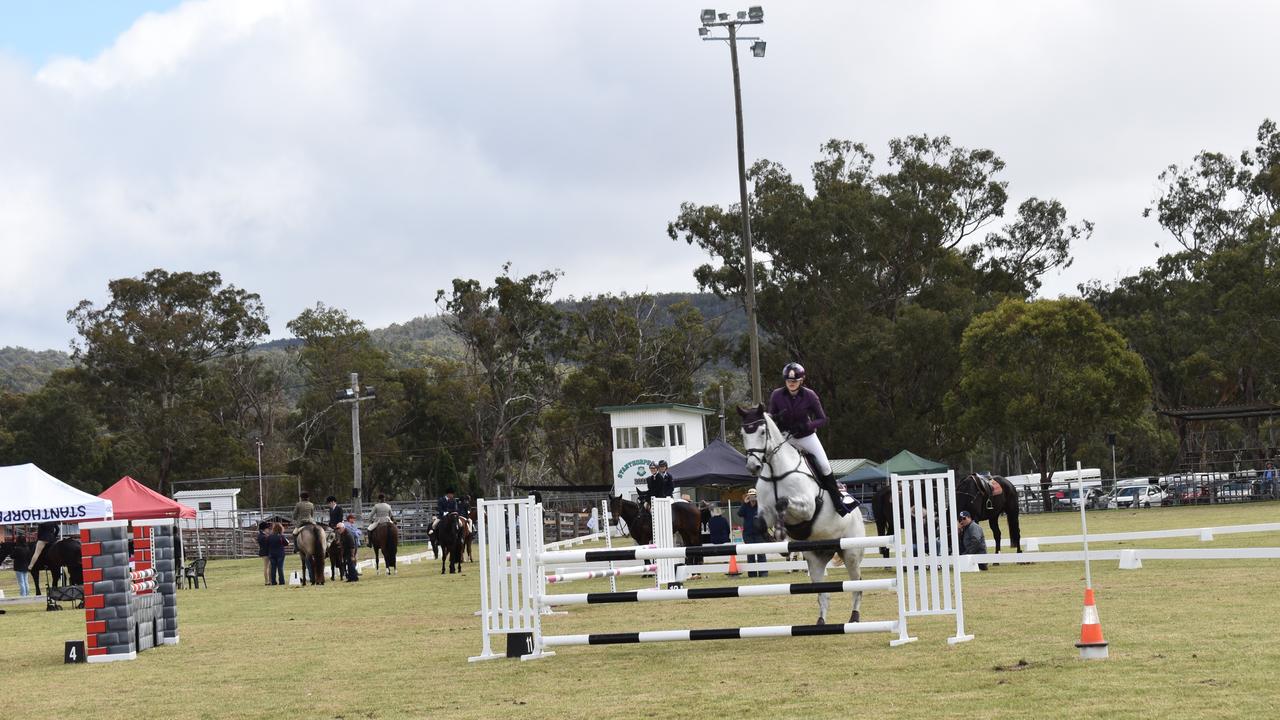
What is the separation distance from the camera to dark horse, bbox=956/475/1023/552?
22.7 meters

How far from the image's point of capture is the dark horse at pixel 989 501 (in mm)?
22672

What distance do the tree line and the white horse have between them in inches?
1901

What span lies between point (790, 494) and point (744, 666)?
246 centimetres

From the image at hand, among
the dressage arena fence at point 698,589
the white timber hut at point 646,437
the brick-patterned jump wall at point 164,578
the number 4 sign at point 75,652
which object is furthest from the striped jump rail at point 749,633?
the white timber hut at point 646,437

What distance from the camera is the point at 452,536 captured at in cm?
3077

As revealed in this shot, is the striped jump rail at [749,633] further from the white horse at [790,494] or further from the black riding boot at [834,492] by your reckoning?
the black riding boot at [834,492]

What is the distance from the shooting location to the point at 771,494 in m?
12.8

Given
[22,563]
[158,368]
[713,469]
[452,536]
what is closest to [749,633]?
[713,469]

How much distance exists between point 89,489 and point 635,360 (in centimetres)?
3041

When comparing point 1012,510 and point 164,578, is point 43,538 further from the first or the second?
point 1012,510

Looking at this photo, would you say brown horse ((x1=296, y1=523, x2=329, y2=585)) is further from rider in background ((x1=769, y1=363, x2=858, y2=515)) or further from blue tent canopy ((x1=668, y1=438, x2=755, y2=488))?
rider in background ((x1=769, y1=363, x2=858, y2=515))

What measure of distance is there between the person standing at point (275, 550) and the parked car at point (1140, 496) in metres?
34.5

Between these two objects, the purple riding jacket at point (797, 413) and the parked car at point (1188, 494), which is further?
the parked car at point (1188, 494)

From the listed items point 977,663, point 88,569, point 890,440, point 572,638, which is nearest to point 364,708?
point 572,638
